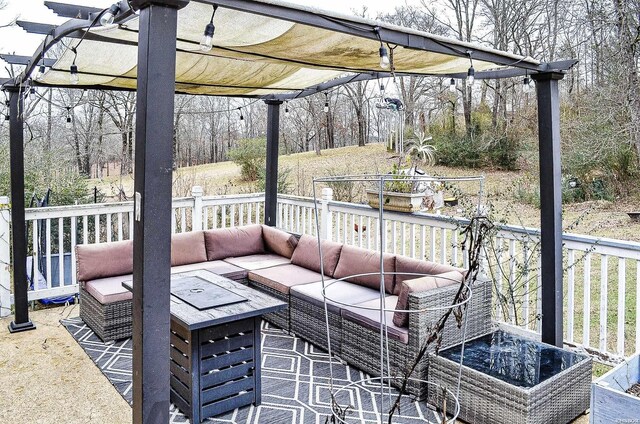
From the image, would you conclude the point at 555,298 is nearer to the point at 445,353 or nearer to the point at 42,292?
the point at 445,353

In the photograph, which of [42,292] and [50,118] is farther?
[50,118]

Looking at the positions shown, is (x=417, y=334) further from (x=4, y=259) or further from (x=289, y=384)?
(x=4, y=259)

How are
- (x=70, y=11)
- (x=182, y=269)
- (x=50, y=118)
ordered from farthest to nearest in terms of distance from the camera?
(x=50, y=118), (x=182, y=269), (x=70, y=11)

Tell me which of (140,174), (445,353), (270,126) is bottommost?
(445,353)

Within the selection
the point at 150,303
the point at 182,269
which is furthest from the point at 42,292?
the point at 150,303

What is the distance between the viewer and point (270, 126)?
6.22 metres

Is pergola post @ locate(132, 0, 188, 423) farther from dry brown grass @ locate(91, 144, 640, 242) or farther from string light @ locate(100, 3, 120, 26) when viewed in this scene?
dry brown grass @ locate(91, 144, 640, 242)

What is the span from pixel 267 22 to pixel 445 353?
2.27 m

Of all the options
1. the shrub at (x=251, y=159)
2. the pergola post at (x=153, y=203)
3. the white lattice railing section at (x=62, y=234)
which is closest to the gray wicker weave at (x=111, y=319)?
the white lattice railing section at (x=62, y=234)

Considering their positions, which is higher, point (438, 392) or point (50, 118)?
point (50, 118)

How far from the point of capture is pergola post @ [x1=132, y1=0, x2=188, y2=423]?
179cm

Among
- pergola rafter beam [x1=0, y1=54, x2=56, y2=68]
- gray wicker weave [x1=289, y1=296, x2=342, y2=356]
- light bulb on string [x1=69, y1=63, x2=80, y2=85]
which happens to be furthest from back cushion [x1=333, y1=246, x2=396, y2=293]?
pergola rafter beam [x1=0, y1=54, x2=56, y2=68]

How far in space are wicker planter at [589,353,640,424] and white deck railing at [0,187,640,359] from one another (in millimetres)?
1020

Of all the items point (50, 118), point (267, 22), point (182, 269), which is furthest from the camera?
point (50, 118)
